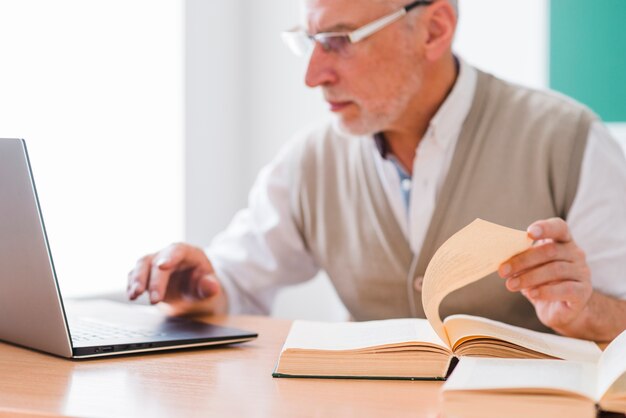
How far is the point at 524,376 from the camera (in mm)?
739

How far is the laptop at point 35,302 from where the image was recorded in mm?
940

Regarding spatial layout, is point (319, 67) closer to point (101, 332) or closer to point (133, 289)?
point (133, 289)

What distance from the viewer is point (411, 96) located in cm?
168

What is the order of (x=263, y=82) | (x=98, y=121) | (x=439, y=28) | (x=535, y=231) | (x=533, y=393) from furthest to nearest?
(x=263, y=82), (x=98, y=121), (x=439, y=28), (x=535, y=231), (x=533, y=393)

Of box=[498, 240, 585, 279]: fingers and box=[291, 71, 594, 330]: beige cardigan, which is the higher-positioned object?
box=[498, 240, 585, 279]: fingers

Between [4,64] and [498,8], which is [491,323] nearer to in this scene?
[4,64]

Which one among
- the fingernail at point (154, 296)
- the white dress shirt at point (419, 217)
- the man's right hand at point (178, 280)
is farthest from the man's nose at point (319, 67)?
the fingernail at point (154, 296)

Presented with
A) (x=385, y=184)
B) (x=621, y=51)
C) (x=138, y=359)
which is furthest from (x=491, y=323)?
(x=621, y=51)

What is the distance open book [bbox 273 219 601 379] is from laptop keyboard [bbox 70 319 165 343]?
10.6 inches

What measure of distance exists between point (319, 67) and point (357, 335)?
30.6 inches

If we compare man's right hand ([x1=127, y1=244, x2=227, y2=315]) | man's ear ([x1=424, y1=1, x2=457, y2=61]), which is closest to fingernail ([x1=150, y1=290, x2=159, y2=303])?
man's right hand ([x1=127, y1=244, x2=227, y2=315])

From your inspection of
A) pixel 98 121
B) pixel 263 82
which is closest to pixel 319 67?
pixel 98 121

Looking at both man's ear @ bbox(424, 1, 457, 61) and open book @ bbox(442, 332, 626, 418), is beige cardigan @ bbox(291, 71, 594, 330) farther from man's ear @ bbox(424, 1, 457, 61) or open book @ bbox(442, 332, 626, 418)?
open book @ bbox(442, 332, 626, 418)

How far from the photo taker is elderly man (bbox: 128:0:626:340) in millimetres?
1503
